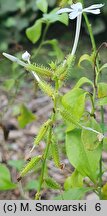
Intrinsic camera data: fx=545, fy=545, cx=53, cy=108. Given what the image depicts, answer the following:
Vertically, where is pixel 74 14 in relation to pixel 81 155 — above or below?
above

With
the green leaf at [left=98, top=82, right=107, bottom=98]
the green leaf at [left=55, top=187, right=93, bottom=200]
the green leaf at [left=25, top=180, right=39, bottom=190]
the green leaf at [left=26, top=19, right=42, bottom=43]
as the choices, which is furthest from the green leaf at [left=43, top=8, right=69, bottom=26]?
the green leaf at [left=25, top=180, right=39, bottom=190]

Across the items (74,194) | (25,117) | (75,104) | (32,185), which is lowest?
(74,194)

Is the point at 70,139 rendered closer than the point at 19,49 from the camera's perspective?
Yes

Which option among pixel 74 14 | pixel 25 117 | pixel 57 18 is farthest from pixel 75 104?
pixel 25 117

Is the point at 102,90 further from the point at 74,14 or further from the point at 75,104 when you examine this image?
the point at 74,14

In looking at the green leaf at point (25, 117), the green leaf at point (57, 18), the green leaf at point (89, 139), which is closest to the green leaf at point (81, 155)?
the green leaf at point (89, 139)

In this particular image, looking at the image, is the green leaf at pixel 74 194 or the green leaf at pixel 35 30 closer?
the green leaf at pixel 74 194

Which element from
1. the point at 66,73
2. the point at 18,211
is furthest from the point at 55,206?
the point at 66,73

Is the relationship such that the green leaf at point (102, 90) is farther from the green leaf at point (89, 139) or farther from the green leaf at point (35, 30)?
the green leaf at point (35, 30)

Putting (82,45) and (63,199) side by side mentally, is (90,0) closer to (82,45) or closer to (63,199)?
(82,45)
